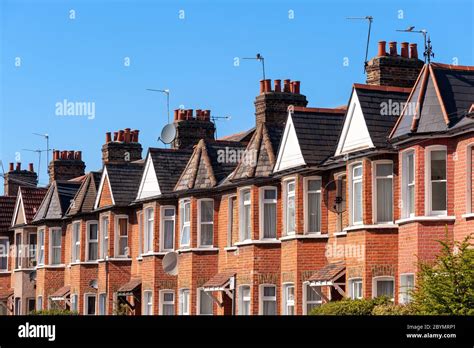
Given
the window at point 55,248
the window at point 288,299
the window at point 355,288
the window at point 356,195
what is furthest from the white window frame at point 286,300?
the window at point 55,248

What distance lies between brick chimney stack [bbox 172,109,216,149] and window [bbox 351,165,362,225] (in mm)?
17164

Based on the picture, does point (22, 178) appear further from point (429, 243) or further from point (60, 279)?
point (429, 243)

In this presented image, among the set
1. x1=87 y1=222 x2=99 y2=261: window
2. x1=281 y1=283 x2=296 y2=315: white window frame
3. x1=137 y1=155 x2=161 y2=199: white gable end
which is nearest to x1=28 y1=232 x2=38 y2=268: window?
x1=87 y1=222 x2=99 y2=261: window

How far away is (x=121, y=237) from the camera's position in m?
53.2

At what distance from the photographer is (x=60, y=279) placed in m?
60.3

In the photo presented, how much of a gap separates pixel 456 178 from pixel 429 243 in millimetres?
1811

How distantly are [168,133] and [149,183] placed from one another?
237cm

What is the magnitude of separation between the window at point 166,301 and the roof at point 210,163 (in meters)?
4.28

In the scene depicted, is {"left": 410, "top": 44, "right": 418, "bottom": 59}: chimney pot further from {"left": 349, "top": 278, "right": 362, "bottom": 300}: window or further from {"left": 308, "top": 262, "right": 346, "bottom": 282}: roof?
{"left": 349, "top": 278, "right": 362, "bottom": 300}: window

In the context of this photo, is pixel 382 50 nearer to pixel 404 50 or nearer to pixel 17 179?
pixel 404 50

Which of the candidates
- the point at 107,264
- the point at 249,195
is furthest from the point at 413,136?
the point at 107,264

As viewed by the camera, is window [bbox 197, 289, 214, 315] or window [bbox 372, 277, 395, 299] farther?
window [bbox 197, 289, 214, 315]

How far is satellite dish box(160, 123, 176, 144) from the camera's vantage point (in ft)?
165

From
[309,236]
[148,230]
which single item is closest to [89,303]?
[148,230]
